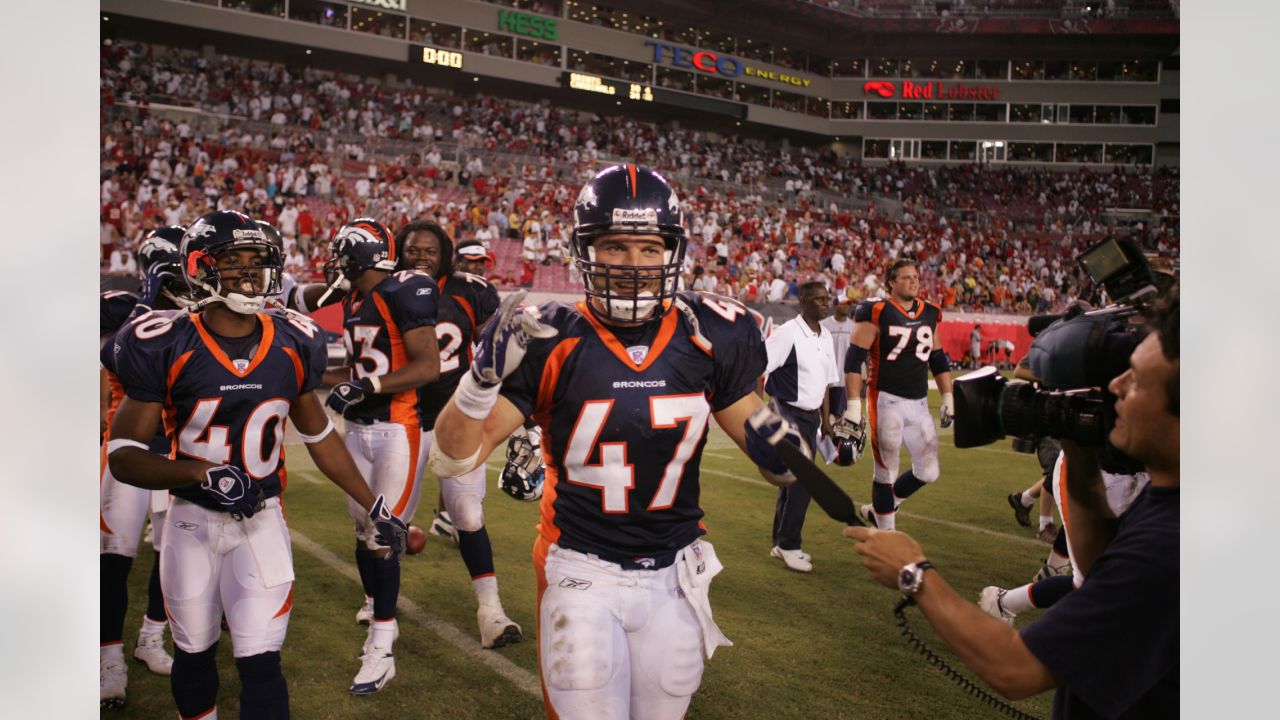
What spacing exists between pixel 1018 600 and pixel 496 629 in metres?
2.43

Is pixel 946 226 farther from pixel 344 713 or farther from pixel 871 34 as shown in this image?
pixel 344 713

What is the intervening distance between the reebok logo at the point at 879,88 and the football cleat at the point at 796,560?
34488 mm

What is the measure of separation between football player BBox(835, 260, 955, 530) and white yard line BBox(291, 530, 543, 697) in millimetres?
3014

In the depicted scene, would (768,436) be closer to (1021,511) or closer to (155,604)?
(155,604)

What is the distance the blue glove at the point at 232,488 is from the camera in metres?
2.54

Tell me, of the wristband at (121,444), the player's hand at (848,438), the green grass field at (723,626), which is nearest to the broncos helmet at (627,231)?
the wristband at (121,444)

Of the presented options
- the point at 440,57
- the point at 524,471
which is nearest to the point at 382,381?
the point at 524,471

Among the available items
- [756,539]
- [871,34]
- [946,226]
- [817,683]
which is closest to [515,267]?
[756,539]

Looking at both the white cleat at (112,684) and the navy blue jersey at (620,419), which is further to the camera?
the white cleat at (112,684)

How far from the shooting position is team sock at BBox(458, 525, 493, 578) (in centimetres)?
436

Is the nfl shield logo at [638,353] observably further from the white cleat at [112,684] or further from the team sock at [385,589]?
the white cleat at [112,684]

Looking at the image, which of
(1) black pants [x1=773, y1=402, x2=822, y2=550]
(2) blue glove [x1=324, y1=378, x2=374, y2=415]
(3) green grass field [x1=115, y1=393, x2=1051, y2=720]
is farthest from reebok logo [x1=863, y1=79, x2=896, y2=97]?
(2) blue glove [x1=324, y1=378, x2=374, y2=415]

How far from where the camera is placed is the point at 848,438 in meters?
4.61

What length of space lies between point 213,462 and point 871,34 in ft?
123
